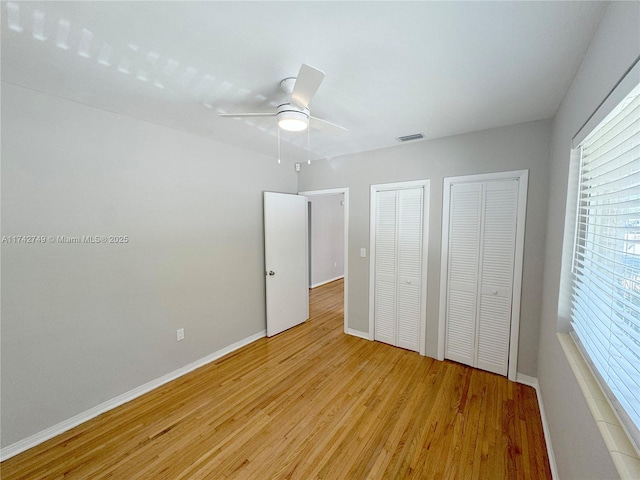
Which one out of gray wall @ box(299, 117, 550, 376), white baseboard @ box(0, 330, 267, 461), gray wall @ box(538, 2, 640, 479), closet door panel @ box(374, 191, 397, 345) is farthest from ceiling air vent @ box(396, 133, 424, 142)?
white baseboard @ box(0, 330, 267, 461)

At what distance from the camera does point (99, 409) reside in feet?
7.11

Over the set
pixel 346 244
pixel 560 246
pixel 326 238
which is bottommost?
pixel 326 238

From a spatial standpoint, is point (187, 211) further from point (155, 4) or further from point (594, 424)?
point (594, 424)

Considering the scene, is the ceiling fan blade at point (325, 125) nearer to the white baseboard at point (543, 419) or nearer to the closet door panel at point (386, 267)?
the closet door panel at point (386, 267)

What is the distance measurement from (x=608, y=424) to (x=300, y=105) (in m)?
2.04

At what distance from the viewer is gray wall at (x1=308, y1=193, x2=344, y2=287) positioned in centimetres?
617

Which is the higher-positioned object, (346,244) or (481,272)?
(346,244)

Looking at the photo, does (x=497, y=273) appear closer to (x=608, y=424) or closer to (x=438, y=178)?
(x=438, y=178)

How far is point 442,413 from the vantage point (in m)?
2.16

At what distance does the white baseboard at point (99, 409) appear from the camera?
1796 mm

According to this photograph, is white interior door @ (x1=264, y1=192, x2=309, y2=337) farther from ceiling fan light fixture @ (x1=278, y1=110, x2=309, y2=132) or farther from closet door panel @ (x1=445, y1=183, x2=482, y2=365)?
closet door panel @ (x1=445, y1=183, x2=482, y2=365)

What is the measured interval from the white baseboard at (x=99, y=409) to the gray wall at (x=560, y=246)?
120 inches

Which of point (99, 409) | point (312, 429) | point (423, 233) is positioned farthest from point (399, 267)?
point (99, 409)

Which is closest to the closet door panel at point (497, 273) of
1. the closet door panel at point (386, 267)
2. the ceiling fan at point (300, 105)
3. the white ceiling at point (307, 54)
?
the white ceiling at point (307, 54)
